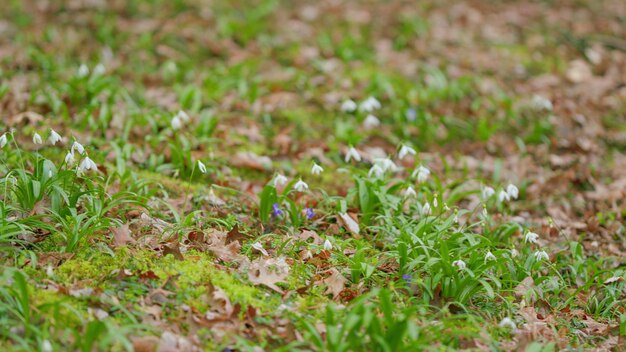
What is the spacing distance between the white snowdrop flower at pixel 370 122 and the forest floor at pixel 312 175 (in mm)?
42

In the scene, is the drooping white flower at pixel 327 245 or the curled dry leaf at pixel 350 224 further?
the curled dry leaf at pixel 350 224

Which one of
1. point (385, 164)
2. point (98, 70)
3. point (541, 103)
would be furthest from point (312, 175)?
point (541, 103)

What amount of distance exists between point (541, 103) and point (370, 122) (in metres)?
1.90

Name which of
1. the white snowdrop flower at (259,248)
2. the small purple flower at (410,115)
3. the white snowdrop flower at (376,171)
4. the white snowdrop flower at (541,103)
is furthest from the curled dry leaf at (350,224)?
the white snowdrop flower at (541,103)

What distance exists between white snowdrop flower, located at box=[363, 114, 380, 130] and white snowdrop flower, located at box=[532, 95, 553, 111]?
167 cm

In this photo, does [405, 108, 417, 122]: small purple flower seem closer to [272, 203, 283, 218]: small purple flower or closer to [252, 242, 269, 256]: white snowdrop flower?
[272, 203, 283, 218]: small purple flower

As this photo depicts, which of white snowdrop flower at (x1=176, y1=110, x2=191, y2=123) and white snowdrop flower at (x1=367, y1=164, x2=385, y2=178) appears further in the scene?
white snowdrop flower at (x1=176, y1=110, x2=191, y2=123)

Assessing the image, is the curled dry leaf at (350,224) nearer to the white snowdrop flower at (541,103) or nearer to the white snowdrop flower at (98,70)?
the white snowdrop flower at (541,103)

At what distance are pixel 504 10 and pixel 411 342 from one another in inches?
279

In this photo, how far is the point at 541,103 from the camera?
5934mm

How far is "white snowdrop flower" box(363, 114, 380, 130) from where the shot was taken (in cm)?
532

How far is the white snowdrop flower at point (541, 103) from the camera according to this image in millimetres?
5809

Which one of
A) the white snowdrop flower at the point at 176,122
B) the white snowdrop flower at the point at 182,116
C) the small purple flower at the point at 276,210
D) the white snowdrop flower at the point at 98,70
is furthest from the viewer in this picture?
the white snowdrop flower at the point at 98,70

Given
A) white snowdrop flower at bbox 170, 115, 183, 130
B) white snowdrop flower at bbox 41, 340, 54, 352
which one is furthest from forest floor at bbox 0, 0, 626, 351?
white snowdrop flower at bbox 170, 115, 183, 130
